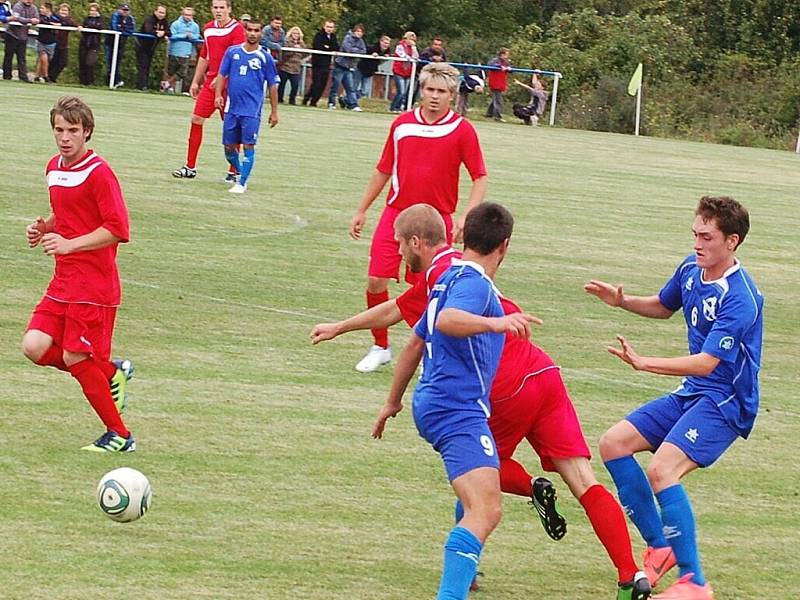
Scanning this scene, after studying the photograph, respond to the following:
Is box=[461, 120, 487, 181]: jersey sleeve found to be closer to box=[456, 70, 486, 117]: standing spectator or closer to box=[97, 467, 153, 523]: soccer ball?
box=[97, 467, 153, 523]: soccer ball

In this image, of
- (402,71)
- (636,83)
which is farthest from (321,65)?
(636,83)

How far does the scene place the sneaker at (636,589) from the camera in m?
5.91

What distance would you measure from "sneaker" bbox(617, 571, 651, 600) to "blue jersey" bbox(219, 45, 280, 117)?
528 inches

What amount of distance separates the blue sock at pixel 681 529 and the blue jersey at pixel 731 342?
414 millimetres

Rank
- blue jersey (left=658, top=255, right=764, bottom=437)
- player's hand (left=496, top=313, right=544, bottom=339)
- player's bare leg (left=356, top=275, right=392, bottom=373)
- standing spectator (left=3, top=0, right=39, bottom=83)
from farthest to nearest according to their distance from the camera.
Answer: standing spectator (left=3, top=0, right=39, bottom=83) → player's bare leg (left=356, top=275, right=392, bottom=373) → blue jersey (left=658, top=255, right=764, bottom=437) → player's hand (left=496, top=313, right=544, bottom=339)

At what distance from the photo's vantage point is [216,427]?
849 cm

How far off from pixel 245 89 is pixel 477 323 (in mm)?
13748

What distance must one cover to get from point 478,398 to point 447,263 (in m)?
0.74

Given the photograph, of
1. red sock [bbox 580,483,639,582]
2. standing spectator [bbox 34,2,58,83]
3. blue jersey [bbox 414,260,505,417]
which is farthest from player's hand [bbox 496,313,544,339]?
standing spectator [bbox 34,2,58,83]

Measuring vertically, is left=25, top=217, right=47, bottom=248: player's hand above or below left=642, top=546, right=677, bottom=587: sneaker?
above

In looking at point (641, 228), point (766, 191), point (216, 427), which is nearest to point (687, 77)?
A: point (766, 191)

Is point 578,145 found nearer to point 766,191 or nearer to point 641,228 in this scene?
point 766,191

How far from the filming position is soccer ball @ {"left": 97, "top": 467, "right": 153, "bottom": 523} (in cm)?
658

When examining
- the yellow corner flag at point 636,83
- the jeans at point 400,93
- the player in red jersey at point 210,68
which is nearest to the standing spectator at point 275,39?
the jeans at point 400,93
